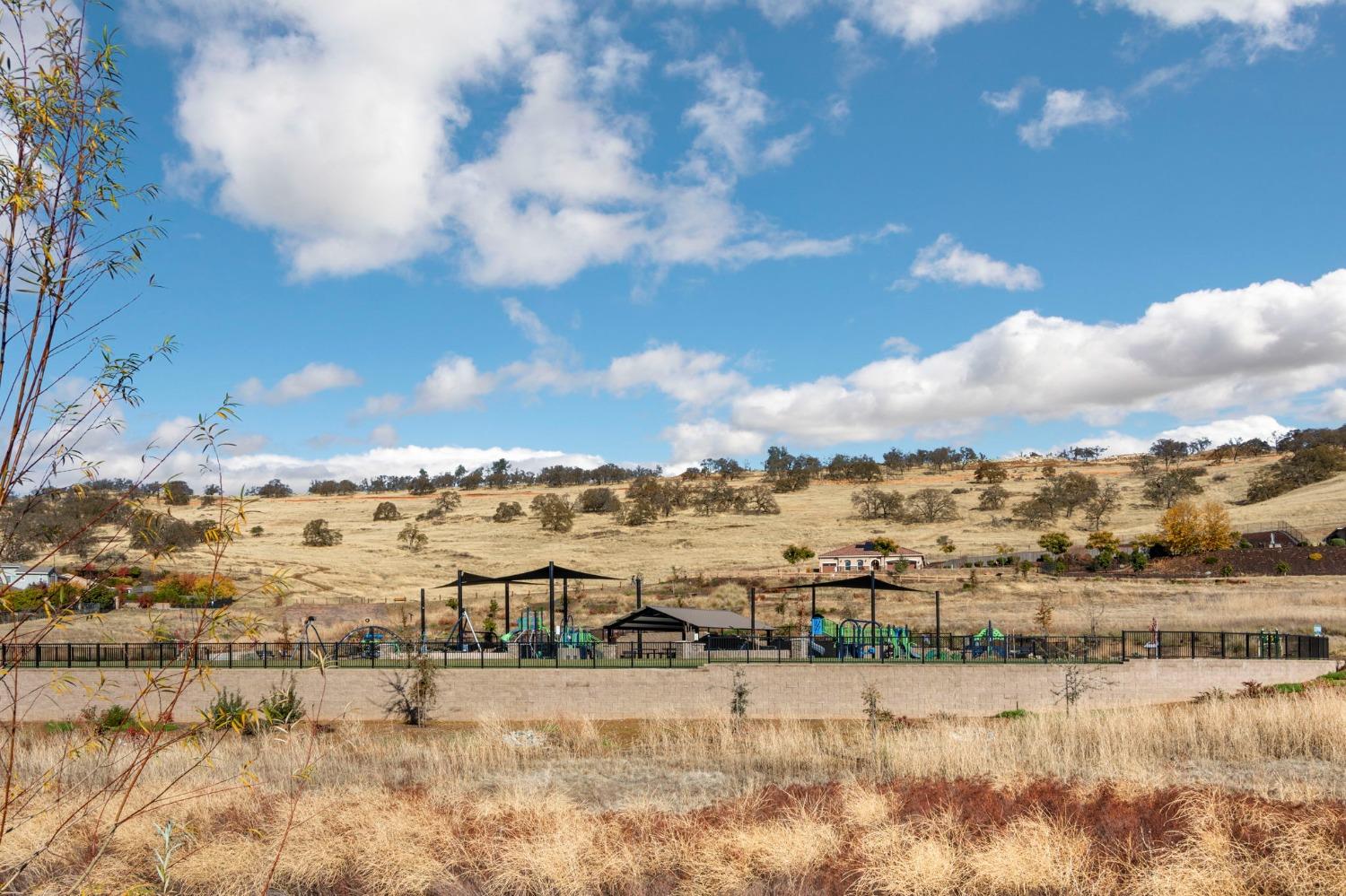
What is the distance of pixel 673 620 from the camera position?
29.4 m

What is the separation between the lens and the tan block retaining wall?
23.9 meters

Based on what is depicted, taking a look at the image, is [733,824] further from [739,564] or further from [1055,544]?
[1055,544]

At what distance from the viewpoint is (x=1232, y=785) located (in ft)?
46.6

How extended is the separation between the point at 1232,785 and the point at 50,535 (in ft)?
49.3

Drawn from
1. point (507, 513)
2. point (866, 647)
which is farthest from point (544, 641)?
point (507, 513)

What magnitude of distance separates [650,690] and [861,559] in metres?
39.2

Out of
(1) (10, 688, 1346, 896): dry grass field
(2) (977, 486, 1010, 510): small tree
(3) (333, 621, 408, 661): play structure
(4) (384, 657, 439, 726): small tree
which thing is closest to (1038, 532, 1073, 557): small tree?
(2) (977, 486, 1010, 510): small tree

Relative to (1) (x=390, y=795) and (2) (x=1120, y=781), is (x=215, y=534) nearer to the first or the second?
(1) (x=390, y=795)

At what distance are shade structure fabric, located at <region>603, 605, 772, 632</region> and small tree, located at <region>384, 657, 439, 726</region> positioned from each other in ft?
21.5

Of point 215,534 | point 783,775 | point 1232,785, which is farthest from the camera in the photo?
point 783,775

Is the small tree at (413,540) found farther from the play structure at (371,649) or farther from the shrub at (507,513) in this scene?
the play structure at (371,649)

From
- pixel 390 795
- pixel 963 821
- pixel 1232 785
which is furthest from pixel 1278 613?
pixel 390 795

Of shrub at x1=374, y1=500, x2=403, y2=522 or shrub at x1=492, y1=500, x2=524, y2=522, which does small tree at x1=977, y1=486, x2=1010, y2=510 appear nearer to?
shrub at x1=492, y1=500, x2=524, y2=522

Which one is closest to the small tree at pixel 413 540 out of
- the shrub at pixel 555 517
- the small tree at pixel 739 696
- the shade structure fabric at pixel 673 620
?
the shrub at pixel 555 517
